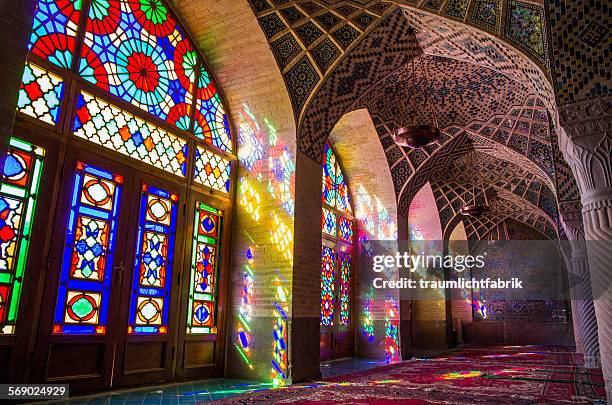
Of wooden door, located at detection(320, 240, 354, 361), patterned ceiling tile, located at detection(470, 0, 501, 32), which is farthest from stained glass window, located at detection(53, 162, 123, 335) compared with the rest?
wooden door, located at detection(320, 240, 354, 361)

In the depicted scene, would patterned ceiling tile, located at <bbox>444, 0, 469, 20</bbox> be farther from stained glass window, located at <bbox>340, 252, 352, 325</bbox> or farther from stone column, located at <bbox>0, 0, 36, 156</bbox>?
stained glass window, located at <bbox>340, 252, 352, 325</bbox>

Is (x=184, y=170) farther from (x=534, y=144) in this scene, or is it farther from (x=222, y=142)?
(x=534, y=144)

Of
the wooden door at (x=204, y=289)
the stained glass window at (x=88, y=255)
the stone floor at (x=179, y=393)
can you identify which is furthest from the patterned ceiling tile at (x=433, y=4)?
the stone floor at (x=179, y=393)

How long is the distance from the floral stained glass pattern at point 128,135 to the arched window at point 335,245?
3.94m

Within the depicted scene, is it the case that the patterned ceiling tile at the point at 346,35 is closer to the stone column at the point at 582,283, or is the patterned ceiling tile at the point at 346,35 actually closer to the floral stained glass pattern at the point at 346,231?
the floral stained glass pattern at the point at 346,231

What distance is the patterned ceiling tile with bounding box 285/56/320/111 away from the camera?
6746mm

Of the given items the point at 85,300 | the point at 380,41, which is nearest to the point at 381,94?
the point at 380,41

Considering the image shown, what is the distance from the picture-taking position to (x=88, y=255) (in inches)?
189

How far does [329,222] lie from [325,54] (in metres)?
3.79

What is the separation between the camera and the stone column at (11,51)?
316cm

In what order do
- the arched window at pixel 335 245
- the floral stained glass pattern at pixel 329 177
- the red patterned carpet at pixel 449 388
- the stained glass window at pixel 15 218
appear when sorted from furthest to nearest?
the floral stained glass pattern at pixel 329 177
the arched window at pixel 335 245
the red patterned carpet at pixel 449 388
the stained glass window at pixel 15 218

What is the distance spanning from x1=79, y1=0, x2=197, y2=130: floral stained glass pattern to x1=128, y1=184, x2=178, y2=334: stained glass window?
109cm

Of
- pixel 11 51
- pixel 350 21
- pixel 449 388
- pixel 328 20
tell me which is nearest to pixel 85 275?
pixel 11 51

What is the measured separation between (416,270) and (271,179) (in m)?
8.40
